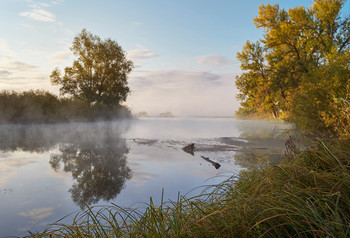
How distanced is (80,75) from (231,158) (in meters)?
32.5

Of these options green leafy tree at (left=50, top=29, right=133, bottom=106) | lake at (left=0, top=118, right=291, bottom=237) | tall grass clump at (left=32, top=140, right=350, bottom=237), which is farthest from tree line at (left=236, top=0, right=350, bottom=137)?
green leafy tree at (left=50, top=29, right=133, bottom=106)

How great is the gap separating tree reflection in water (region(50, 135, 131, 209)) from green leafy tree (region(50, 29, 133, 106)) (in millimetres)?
26395

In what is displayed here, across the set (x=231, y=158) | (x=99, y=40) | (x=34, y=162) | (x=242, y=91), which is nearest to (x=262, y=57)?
(x=242, y=91)

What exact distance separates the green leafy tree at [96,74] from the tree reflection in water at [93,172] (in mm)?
26395

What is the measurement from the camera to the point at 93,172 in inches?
348

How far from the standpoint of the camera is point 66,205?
580 centimetres

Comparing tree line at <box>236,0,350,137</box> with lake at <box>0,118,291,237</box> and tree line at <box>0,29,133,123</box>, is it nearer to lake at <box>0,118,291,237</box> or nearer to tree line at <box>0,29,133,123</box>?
lake at <box>0,118,291,237</box>

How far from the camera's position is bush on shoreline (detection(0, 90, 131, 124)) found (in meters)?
31.8

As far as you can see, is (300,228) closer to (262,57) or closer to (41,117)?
(262,57)

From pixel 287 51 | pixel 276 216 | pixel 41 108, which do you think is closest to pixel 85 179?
pixel 276 216

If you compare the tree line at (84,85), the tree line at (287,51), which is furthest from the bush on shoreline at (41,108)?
the tree line at (287,51)

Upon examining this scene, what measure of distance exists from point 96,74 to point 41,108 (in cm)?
990

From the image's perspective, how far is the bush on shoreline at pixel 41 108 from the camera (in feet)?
104

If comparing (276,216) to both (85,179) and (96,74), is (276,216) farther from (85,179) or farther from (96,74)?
(96,74)
